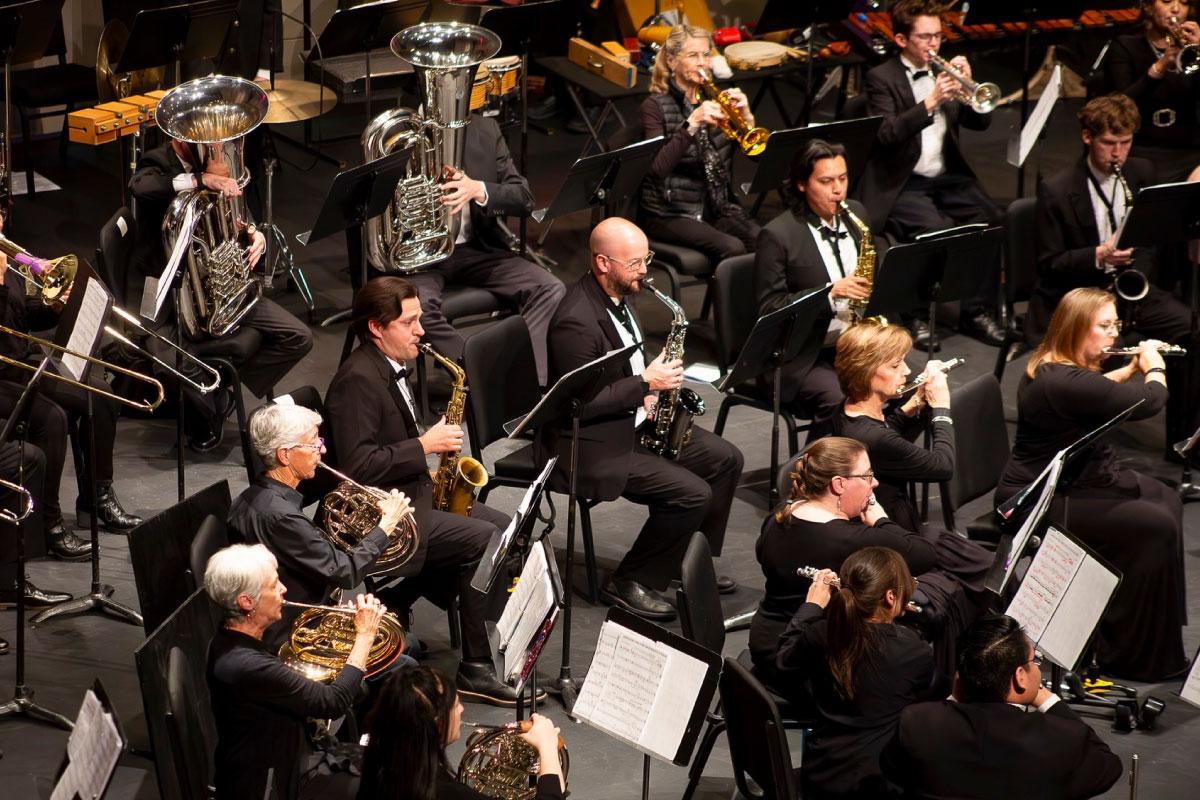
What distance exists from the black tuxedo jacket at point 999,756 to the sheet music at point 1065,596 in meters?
0.75

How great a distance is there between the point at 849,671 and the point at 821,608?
29 centimetres

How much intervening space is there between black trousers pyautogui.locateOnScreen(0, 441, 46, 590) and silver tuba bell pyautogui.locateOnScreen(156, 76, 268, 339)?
96cm

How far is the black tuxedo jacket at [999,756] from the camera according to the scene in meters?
4.11

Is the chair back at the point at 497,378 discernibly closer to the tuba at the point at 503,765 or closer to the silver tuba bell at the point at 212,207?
the silver tuba bell at the point at 212,207

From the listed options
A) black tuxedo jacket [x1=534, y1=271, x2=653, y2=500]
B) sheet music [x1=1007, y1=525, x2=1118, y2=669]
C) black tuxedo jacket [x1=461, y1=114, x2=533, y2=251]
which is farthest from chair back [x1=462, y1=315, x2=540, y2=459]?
sheet music [x1=1007, y1=525, x2=1118, y2=669]

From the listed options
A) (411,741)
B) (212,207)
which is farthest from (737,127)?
(411,741)

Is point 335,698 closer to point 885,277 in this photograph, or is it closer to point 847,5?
point 885,277

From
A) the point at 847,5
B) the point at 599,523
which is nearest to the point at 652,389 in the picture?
the point at 599,523

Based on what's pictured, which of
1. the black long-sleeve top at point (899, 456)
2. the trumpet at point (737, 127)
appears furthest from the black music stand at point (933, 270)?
the trumpet at point (737, 127)

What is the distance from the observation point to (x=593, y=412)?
19.3ft

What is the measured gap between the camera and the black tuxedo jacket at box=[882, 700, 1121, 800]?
4.11 metres

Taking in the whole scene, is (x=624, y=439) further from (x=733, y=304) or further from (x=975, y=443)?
(x=975, y=443)

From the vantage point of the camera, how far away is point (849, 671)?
439 centimetres

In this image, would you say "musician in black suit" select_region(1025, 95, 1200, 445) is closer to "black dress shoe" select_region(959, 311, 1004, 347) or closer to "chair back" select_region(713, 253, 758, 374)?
"black dress shoe" select_region(959, 311, 1004, 347)
